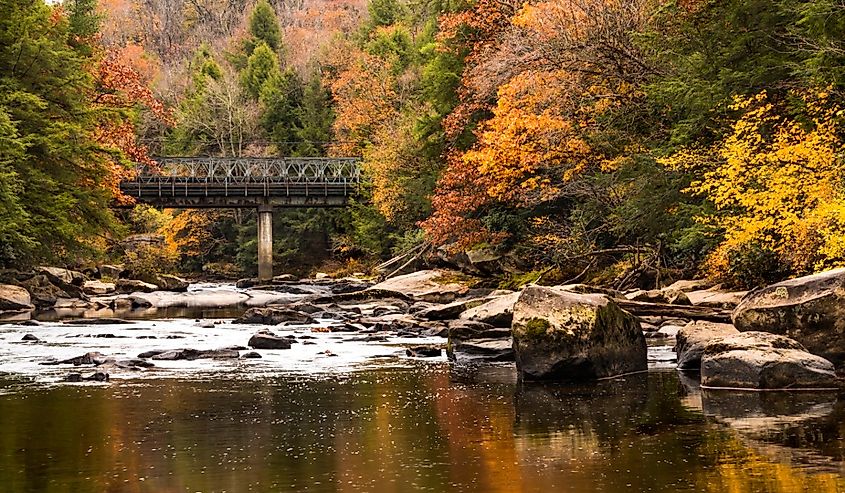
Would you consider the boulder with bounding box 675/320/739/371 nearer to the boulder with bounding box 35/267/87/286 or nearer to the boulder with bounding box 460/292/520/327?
the boulder with bounding box 460/292/520/327

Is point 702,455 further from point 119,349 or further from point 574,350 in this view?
point 119,349

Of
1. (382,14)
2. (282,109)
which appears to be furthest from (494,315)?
(382,14)

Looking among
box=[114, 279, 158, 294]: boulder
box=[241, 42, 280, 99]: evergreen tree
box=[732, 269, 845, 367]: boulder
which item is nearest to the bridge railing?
box=[241, 42, 280, 99]: evergreen tree

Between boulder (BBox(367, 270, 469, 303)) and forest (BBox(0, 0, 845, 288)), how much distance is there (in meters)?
1.30

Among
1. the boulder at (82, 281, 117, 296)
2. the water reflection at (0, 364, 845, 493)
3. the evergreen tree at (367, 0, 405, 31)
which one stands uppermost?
the evergreen tree at (367, 0, 405, 31)

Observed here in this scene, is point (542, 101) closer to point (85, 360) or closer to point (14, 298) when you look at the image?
point (14, 298)

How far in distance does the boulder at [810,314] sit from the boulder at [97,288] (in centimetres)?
2953

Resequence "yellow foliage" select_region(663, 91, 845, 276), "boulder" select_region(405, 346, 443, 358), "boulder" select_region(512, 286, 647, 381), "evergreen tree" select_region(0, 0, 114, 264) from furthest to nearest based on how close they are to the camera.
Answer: "evergreen tree" select_region(0, 0, 114, 264) → "yellow foliage" select_region(663, 91, 845, 276) → "boulder" select_region(405, 346, 443, 358) → "boulder" select_region(512, 286, 647, 381)

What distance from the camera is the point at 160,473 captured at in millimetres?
9328

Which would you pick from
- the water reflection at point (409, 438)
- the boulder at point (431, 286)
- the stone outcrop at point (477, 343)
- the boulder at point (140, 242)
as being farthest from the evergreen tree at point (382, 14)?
the water reflection at point (409, 438)

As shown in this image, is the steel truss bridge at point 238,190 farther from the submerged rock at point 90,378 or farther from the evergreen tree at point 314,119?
the submerged rock at point 90,378

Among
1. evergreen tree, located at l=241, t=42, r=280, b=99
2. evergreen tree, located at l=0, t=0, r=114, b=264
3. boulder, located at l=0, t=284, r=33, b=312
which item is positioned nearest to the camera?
boulder, located at l=0, t=284, r=33, b=312

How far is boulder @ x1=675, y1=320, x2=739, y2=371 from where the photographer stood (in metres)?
15.8

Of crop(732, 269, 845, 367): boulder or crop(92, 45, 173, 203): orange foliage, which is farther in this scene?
crop(92, 45, 173, 203): orange foliage
